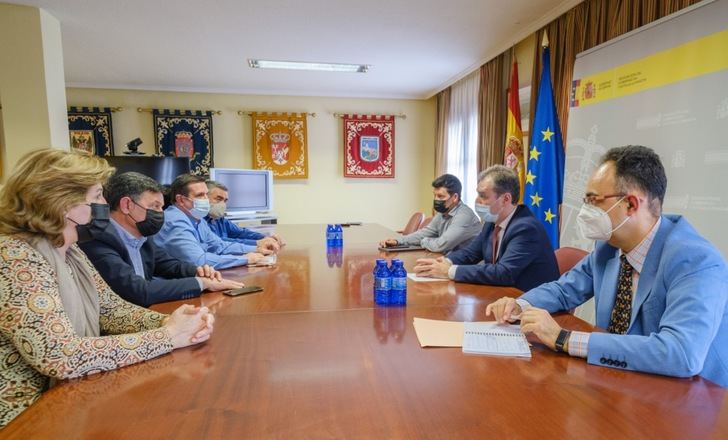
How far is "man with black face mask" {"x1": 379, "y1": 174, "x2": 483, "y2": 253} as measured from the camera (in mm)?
2797

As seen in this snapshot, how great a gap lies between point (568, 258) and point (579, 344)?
1.21m

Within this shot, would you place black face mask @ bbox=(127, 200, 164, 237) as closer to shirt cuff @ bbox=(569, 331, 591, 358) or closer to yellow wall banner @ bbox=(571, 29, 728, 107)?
shirt cuff @ bbox=(569, 331, 591, 358)

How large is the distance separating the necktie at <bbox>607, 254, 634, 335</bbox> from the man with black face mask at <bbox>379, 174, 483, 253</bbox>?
1.47m

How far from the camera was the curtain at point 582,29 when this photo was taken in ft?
8.46

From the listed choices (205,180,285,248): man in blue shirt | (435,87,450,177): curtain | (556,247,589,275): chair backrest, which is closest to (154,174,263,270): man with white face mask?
(205,180,285,248): man in blue shirt

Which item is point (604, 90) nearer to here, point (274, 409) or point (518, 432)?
point (518, 432)

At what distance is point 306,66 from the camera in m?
4.72

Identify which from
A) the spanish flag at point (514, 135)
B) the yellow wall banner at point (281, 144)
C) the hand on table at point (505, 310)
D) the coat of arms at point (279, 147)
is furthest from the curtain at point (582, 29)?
the coat of arms at point (279, 147)

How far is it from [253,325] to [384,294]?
49 centimetres

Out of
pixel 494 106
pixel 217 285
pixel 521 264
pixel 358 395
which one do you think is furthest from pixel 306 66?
pixel 358 395

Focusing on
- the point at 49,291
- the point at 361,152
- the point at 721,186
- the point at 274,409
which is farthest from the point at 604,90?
the point at 361,152

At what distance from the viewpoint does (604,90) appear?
109 inches

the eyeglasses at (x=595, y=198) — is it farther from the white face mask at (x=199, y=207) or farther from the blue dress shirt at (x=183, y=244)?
the white face mask at (x=199, y=207)

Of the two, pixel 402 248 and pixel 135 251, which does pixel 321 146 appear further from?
pixel 135 251
